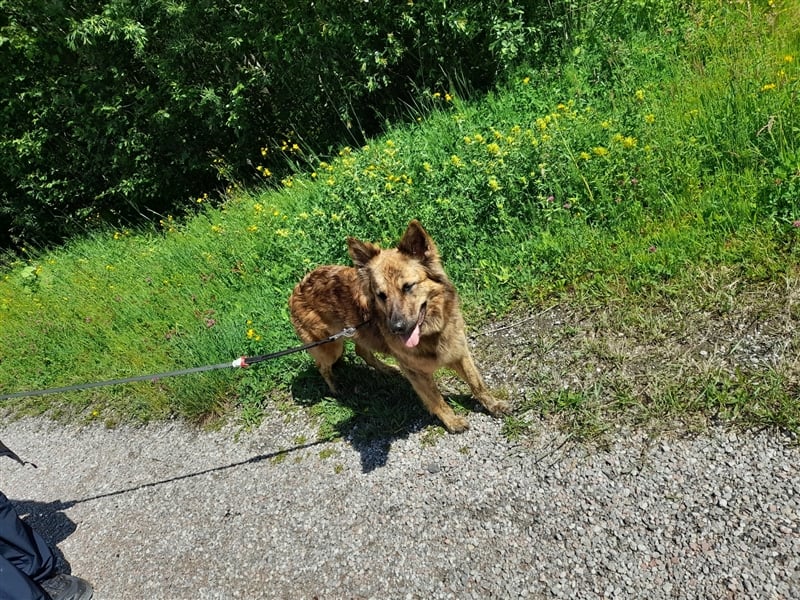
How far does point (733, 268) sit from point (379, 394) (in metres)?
2.71

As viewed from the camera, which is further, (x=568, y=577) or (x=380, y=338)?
(x=380, y=338)

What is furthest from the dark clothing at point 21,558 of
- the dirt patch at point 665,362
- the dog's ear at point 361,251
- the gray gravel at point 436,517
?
the dirt patch at point 665,362

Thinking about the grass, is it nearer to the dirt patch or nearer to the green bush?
the dirt patch

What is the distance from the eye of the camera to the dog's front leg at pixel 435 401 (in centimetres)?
336

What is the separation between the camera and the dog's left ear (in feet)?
10.2

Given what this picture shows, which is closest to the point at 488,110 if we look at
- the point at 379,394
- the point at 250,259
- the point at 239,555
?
the point at 250,259

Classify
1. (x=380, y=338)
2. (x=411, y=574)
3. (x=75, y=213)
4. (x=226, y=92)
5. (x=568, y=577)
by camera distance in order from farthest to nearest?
(x=75, y=213), (x=226, y=92), (x=380, y=338), (x=411, y=574), (x=568, y=577)

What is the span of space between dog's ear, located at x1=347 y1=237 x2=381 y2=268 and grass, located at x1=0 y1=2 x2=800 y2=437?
48.1 inches

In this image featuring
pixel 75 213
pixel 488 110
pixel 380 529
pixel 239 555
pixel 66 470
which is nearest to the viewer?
pixel 380 529

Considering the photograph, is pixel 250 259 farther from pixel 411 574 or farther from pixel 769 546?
pixel 769 546

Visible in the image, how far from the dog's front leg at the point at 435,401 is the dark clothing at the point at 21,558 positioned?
2.56m

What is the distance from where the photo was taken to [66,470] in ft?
15.4

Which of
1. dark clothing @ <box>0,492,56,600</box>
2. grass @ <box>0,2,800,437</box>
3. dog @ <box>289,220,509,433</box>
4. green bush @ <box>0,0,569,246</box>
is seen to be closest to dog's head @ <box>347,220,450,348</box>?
dog @ <box>289,220,509,433</box>

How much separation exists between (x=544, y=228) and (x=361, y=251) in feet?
6.14
